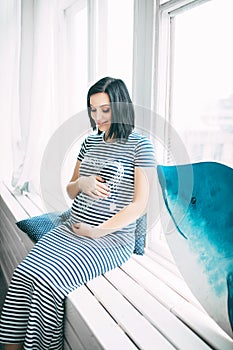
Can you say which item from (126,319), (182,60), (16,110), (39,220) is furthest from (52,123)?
(126,319)

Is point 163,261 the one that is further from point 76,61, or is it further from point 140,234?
point 76,61

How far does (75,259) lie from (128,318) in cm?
26

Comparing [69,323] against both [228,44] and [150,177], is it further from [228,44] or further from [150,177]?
[228,44]

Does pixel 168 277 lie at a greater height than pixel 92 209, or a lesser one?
lesser

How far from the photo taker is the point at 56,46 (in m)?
2.02

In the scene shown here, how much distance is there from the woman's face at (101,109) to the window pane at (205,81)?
13.8 inches

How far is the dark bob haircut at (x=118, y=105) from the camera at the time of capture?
3.44 ft

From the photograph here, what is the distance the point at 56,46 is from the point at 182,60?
1.03 m

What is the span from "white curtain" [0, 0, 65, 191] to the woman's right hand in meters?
1.06

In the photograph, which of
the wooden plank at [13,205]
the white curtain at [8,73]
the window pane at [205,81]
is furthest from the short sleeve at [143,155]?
the white curtain at [8,73]

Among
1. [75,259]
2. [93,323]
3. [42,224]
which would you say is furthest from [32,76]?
[93,323]

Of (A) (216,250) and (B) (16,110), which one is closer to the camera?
(A) (216,250)

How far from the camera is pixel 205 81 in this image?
1169 mm

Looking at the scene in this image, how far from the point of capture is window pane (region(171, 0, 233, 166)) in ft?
3.51
